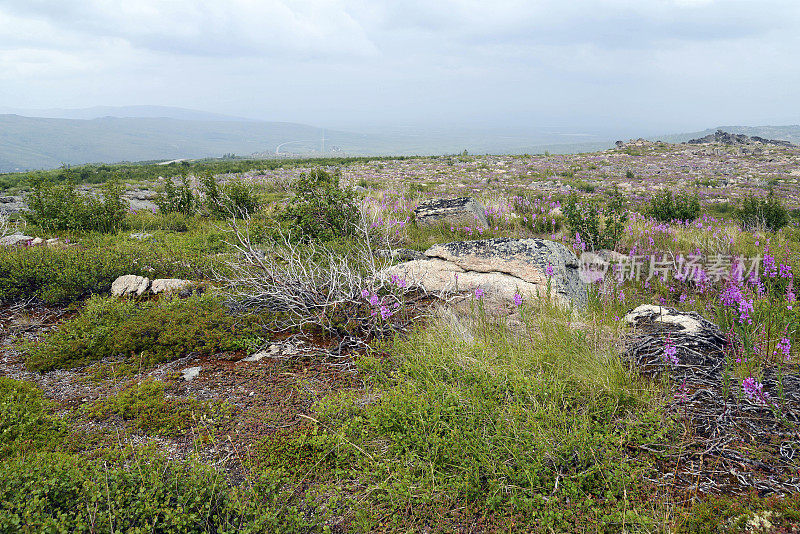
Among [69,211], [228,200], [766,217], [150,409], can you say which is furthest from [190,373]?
[766,217]

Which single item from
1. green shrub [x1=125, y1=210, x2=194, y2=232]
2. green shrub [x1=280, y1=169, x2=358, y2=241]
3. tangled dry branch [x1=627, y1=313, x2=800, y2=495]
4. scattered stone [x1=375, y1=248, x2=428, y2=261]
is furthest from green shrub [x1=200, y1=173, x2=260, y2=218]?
tangled dry branch [x1=627, y1=313, x2=800, y2=495]

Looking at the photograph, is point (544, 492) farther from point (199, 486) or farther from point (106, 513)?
point (106, 513)

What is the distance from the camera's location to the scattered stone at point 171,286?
20.3 feet

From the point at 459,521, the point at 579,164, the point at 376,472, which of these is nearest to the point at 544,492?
the point at 459,521

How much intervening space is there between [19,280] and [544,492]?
7.57 meters

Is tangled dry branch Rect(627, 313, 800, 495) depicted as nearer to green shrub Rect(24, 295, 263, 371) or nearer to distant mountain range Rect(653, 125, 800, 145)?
green shrub Rect(24, 295, 263, 371)

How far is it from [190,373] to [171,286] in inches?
103

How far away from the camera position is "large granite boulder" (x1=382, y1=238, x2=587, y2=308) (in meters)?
5.74

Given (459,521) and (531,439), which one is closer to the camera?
(459,521)

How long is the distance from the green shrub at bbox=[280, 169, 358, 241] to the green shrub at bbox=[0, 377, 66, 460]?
5.32 meters

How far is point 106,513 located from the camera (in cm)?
221

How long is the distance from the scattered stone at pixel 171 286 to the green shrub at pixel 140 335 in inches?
33.7

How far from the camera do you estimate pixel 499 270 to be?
6.44 meters

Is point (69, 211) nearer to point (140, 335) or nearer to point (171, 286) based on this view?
point (171, 286)
